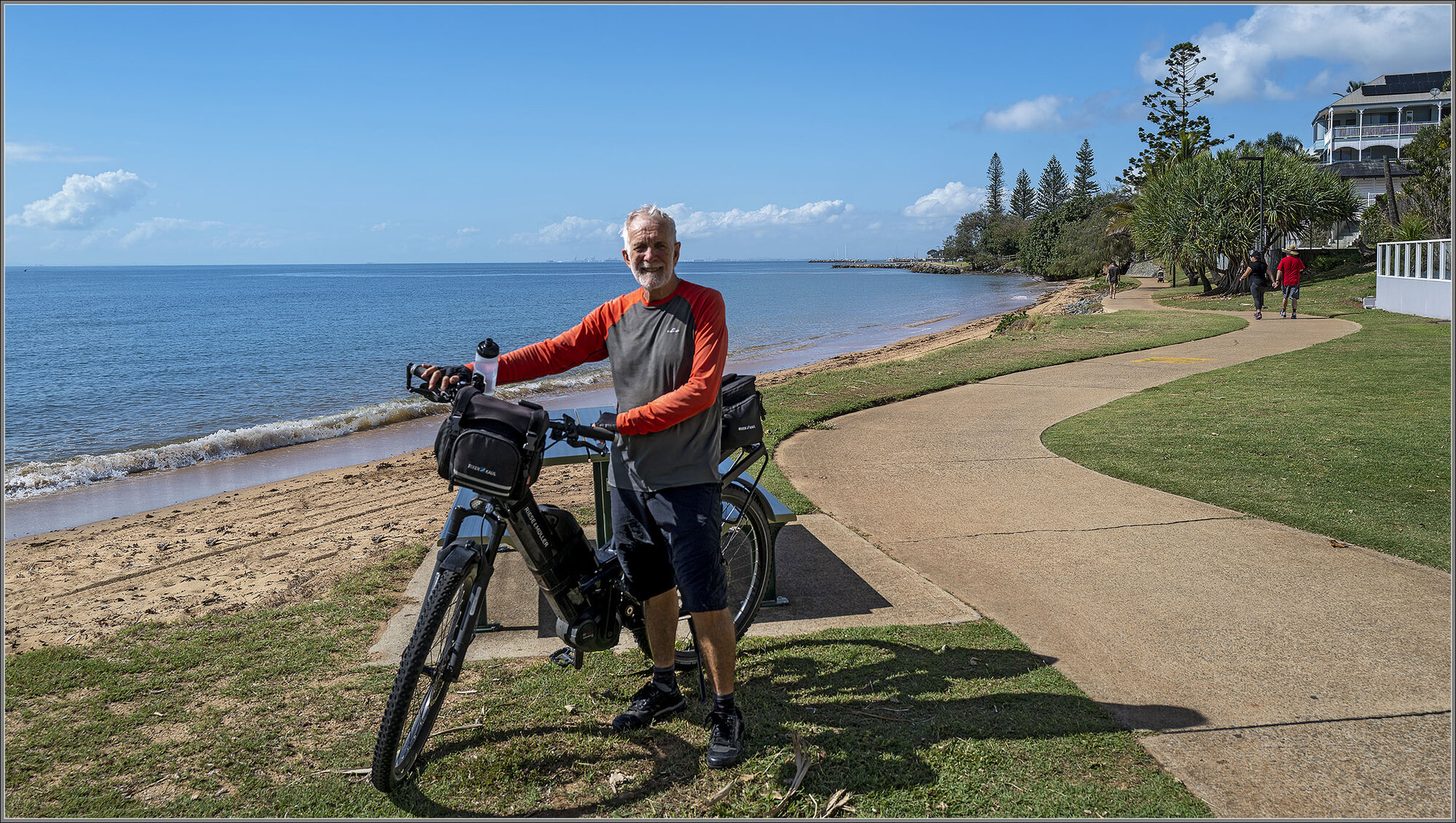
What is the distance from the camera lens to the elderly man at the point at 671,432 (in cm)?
310

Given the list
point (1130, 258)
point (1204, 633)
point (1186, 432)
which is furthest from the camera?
point (1130, 258)

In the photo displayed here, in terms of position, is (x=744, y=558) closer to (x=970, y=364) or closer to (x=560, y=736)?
(x=560, y=736)

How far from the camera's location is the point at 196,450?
13352mm

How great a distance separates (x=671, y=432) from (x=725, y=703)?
0.98 m

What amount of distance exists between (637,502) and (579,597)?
17.5 inches

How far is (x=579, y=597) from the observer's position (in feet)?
11.1

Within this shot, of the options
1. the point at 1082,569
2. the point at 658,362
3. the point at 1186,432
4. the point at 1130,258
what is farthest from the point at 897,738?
the point at 1130,258

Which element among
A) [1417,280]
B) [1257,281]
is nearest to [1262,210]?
[1257,281]

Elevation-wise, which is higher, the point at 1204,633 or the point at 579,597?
the point at 579,597

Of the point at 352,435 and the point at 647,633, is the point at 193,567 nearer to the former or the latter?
the point at 647,633

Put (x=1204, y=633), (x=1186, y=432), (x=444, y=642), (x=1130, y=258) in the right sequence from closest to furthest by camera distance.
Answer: (x=444, y=642) → (x=1204, y=633) → (x=1186, y=432) → (x=1130, y=258)

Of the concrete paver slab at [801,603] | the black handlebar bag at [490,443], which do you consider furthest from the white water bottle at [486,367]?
the concrete paver slab at [801,603]

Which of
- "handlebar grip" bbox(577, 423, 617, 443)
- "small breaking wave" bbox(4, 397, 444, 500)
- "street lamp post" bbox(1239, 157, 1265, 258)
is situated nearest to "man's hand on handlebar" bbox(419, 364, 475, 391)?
"handlebar grip" bbox(577, 423, 617, 443)

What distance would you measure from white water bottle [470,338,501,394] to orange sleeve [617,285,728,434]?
0.47 m
